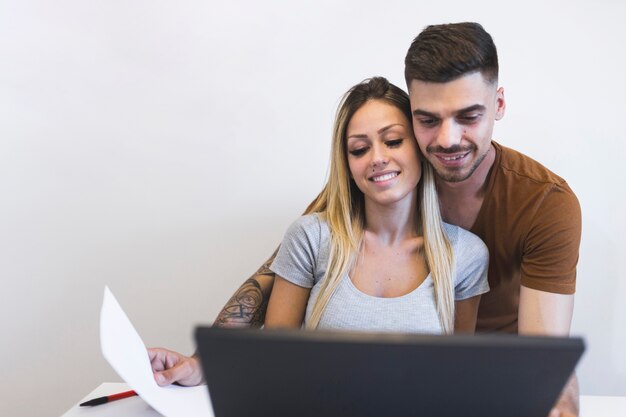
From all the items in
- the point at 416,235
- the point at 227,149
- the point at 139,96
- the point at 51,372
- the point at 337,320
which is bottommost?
the point at 51,372

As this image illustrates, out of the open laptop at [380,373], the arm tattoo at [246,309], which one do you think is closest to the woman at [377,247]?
the arm tattoo at [246,309]

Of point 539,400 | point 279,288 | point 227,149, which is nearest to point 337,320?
point 279,288

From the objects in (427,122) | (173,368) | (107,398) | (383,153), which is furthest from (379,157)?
(107,398)

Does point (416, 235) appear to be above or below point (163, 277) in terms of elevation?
above

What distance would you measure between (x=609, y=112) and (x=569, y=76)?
0.17m

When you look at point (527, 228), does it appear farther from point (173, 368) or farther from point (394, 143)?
point (173, 368)

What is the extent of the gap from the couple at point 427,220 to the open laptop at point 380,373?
0.64m

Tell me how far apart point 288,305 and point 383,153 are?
1.35 feet

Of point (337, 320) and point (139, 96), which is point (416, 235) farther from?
point (139, 96)

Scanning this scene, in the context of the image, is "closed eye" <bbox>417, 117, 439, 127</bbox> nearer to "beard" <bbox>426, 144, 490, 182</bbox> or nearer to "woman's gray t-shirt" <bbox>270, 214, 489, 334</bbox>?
"beard" <bbox>426, 144, 490, 182</bbox>

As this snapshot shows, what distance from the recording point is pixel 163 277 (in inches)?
80.4

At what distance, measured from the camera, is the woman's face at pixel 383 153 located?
4.33ft

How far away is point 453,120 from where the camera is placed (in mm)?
1276

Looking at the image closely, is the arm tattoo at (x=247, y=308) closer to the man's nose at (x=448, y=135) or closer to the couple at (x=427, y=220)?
the couple at (x=427, y=220)
